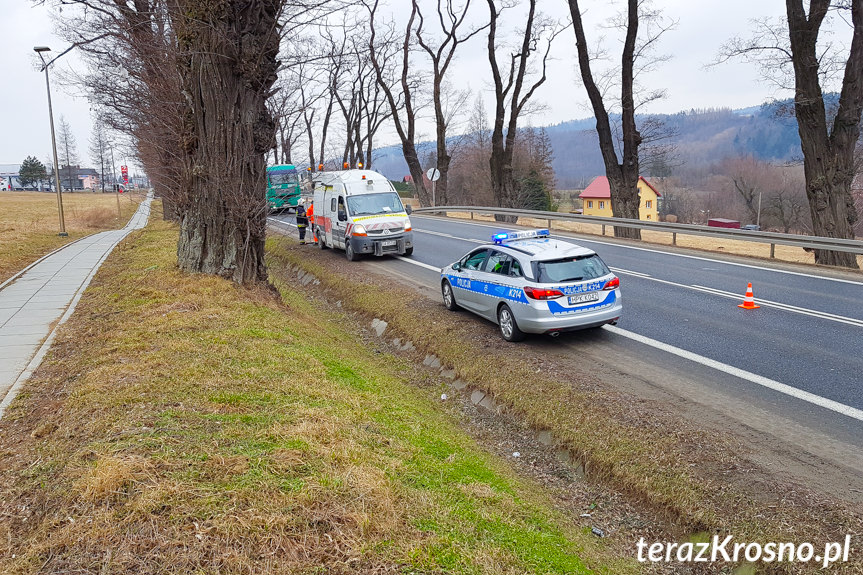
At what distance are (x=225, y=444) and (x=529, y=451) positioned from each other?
3.29m

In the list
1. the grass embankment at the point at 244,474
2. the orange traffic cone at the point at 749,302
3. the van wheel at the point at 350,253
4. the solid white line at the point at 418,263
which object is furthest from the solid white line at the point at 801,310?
the van wheel at the point at 350,253

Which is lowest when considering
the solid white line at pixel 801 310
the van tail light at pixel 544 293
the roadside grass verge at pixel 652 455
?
the roadside grass verge at pixel 652 455

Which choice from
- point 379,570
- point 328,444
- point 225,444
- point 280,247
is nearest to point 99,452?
point 225,444

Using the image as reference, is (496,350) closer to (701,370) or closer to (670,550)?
(701,370)

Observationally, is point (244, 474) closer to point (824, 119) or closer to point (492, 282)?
point (492, 282)

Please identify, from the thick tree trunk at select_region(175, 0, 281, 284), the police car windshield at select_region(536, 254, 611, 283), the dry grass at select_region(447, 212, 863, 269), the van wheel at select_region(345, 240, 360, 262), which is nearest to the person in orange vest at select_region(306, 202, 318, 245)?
the van wheel at select_region(345, 240, 360, 262)

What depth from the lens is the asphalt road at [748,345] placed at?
645 cm

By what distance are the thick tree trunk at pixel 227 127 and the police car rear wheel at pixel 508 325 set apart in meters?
5.50

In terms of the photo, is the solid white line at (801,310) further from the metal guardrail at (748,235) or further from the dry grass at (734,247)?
the dry grass at (734,247)

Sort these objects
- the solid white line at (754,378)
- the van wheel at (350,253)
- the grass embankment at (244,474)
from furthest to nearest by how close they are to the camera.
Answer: the van wheel at (350,253)
the solid white line at (754,378)
the grass embankment at (244,474)

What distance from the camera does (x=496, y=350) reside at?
918cm

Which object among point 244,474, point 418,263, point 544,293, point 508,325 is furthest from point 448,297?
point 244,474

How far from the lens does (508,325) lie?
9539mm

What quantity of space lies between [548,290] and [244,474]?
5.43m
